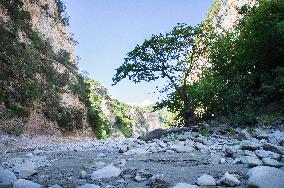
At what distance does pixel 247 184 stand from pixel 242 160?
1337mm

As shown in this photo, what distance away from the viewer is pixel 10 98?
19.1 meters

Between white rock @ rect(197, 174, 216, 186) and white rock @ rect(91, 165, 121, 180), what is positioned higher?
white rock @ rect(91, 165, 121, 180)

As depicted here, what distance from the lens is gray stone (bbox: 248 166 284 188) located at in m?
3.11

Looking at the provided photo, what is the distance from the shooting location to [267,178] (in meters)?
3.19

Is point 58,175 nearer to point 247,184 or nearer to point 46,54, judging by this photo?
point 247,184

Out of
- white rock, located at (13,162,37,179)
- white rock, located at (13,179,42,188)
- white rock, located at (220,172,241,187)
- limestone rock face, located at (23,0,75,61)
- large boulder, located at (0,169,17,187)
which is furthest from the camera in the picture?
limestone rock face, located at (23,0,75,61)

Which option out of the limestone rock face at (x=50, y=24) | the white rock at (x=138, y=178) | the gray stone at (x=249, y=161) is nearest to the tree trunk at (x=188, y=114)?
the gray stone at (x=249, y=161)

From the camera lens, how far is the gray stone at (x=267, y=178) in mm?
3107

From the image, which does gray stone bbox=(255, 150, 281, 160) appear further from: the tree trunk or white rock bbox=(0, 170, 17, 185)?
the tree trunk

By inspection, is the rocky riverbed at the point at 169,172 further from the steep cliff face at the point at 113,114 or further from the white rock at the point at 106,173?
the steep cliff face at the point at 113,114

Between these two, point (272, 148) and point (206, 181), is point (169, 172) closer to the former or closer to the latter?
point (206, 181)

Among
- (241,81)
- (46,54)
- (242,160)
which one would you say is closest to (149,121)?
(46,54)

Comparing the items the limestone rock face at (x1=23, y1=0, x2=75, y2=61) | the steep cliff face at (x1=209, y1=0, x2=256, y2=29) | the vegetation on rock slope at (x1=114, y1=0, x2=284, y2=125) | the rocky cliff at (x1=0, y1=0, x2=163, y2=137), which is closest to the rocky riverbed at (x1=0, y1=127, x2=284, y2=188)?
the vegetation on rock slope at (x1=114, y1=0, x2=284, y2=125)

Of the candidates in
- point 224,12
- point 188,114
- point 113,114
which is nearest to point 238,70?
point 188,114
